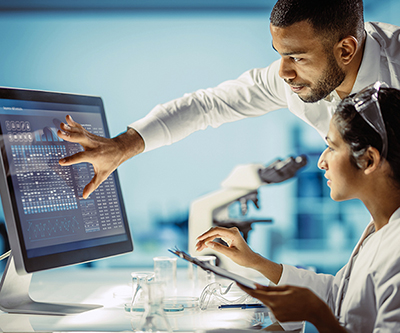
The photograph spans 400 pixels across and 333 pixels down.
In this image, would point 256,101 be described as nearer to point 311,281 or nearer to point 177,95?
point 311,281

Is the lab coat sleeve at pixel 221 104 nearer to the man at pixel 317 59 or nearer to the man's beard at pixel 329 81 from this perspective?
the man at pixel 317 59

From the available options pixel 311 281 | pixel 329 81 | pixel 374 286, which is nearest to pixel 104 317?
pixel 311 281

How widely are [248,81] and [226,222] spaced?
0.70m

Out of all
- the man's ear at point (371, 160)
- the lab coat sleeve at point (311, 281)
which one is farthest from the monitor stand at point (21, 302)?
the man's ear at point (371, 160)

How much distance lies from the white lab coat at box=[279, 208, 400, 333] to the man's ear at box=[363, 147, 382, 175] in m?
0.09

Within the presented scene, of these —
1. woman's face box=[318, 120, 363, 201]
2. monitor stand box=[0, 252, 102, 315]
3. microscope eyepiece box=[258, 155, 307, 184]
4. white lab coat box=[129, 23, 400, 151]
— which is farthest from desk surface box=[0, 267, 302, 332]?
microscope eyepiece box=[258, 155, 307, 184]

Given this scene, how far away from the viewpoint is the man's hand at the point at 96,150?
0.99 meters

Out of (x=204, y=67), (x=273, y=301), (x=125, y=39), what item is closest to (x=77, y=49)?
(x=125, y=39)

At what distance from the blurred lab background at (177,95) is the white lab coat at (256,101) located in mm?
773

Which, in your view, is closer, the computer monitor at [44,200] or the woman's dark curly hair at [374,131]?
the woman's dark curly hair at [374,131]

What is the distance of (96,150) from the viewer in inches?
41.9

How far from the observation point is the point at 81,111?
122 centimetres

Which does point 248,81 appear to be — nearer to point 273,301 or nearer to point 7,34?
point 273,301

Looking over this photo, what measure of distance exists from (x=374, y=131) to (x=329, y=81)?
0.44 meters
